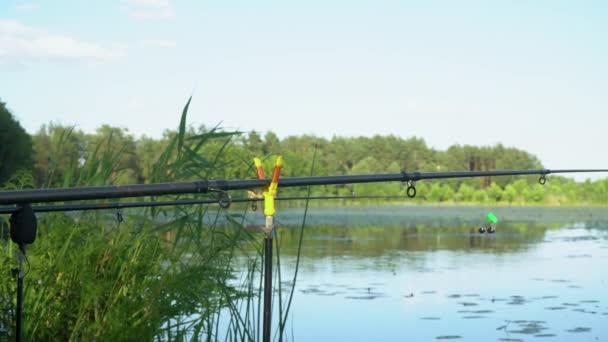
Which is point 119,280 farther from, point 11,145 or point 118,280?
point 11,145

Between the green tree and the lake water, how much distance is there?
37.8 ft

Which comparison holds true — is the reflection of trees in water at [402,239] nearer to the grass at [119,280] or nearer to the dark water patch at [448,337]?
the dark water patch at [448,337]

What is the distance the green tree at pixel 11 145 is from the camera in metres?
24.6

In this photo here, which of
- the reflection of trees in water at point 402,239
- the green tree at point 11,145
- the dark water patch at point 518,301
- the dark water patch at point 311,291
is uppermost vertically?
the green tree at point 11,145

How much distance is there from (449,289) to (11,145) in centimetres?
1927

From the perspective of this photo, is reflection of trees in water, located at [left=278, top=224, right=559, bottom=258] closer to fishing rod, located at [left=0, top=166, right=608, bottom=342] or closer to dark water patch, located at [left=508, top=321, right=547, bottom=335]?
dark water patch, located at [left=508, top=321, right=547, bottom=335]

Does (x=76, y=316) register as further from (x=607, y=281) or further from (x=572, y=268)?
(x=572, y=268)

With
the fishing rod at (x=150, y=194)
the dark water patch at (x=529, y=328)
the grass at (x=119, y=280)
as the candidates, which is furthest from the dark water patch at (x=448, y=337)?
the fishing rod at (x=150, y=194)

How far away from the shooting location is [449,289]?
9.45 metres

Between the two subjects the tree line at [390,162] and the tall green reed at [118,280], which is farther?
the tree line at [390,162]

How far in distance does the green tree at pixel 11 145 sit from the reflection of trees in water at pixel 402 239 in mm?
8939

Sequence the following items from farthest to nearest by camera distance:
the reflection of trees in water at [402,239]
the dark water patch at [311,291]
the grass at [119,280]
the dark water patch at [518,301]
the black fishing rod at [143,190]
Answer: the reflection of trees in water at [402,239] < the dark water patch at [311,291] < the dark water patch at [518,301] < the grass at [119,280] < the black fishing rod at [143,190]

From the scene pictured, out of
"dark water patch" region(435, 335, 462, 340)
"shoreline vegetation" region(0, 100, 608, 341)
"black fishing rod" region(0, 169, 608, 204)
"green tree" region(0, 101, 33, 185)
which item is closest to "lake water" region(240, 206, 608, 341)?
"dark water patch" region(435, 335, 462, 340)

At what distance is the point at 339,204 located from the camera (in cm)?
4522
